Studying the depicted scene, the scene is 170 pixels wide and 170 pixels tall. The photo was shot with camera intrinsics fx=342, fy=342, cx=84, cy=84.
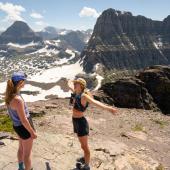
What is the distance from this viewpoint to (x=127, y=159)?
51.9 feet

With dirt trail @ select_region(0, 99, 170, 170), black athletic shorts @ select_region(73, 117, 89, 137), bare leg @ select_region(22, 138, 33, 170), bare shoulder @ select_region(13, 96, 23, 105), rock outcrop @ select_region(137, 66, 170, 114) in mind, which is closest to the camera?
bare shoulder @ select_region(13, 96, 23, 105)

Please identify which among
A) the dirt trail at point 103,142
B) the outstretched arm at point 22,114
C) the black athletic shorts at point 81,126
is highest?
the outstretched arm at point 22,114

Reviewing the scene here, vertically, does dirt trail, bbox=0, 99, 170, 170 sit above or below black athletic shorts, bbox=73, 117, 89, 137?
below

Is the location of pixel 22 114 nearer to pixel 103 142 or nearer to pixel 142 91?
pixel 103 142

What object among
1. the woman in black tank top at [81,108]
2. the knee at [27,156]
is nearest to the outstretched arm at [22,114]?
the knee at [27,156]

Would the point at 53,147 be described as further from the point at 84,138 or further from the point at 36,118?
the point at 36,118

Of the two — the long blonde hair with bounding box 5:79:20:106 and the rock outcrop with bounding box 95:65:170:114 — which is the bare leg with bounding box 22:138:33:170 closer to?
the long blonde hair with bounding box 5:79:20:106

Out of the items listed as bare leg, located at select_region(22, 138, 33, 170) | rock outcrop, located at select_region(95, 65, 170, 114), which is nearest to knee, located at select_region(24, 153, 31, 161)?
bare leg, located at select_region(22, 138, 33, 170)

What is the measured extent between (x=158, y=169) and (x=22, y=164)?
6923 millimetres

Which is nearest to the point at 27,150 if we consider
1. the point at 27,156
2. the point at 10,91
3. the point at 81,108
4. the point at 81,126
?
the point at 27,156

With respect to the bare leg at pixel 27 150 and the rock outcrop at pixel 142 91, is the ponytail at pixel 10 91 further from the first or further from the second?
the rock outcrop at pixel 142 91

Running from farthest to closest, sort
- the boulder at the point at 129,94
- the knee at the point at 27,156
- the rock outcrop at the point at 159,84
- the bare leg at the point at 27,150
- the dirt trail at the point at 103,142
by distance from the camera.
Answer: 1. the rock outcrop at the point at 159,84
2. the boulder at the point at 129,94
3. the dirt trail at the point at 103,142
4. the knee at the point at 27,156
5. the bare leg at the point at 27,150

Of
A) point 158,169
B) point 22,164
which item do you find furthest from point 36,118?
point 22,164

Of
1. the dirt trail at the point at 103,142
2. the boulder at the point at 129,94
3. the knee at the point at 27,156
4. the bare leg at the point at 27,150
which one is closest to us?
the bare leg at the point at 27,150
